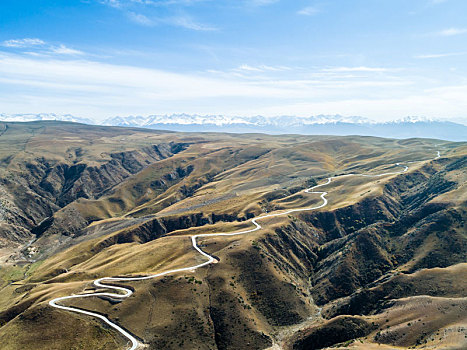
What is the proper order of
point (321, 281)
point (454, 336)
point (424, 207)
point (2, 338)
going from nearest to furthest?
point (454, 336), point (2, 338), point (321, 281), point (424, 207)

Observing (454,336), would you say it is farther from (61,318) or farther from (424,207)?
(61,318)

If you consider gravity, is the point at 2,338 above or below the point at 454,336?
below

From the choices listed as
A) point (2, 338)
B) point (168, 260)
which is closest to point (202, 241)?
point (168, 260)

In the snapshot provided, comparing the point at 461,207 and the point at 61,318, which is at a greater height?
the point at 461,207

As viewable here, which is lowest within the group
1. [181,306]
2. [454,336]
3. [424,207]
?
[181,306]

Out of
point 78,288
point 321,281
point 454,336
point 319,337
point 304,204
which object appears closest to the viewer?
point 454,336

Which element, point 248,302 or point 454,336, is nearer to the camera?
point 454,336

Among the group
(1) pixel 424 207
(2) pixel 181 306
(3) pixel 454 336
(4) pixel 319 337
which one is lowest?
(4) pixel 319 337

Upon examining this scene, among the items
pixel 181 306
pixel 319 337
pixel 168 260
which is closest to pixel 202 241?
pixel 168 260

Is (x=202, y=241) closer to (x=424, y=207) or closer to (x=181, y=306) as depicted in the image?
(x=181, y=306)
